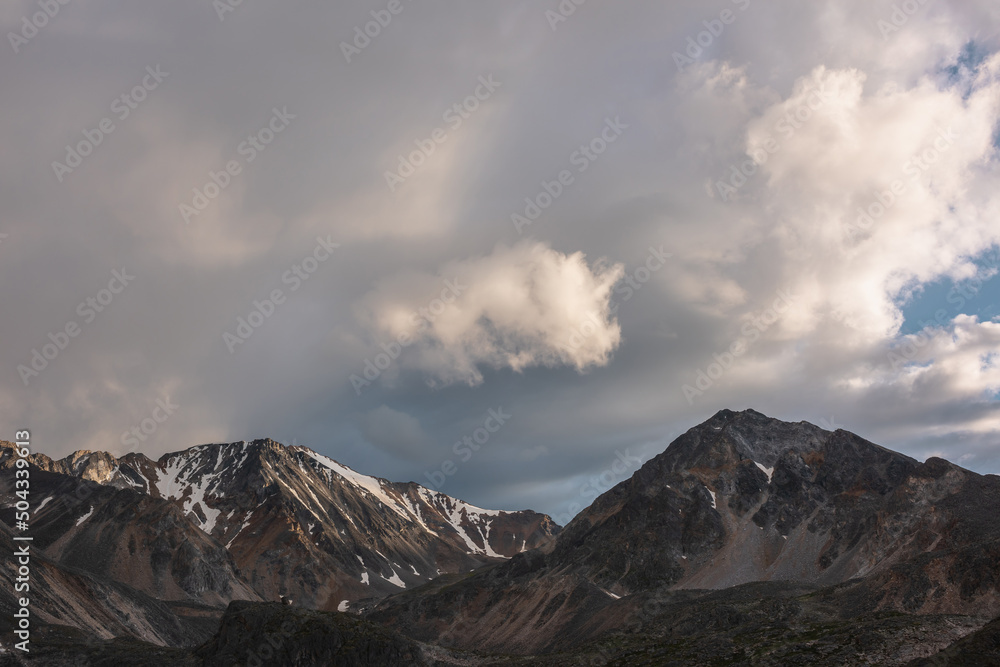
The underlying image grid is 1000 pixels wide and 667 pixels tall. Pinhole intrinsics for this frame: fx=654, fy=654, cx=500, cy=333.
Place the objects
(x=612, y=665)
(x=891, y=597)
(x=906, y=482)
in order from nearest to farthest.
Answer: (x=612, y=665) < (x=891, y=597) < (x=906, y=482)

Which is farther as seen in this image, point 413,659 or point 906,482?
point 906,482

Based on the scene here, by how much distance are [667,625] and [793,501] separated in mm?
105544

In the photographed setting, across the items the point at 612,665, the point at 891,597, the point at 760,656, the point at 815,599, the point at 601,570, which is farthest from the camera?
the point at 601,570

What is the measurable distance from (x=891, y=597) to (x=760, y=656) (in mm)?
41589

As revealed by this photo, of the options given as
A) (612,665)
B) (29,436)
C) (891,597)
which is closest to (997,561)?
(891,597)

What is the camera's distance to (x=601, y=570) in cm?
18625

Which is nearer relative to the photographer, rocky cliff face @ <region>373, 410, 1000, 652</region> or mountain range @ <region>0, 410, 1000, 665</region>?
mountain range @ <region>0, 410, 1000, 665</region>

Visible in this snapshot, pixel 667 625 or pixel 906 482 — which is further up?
pixel 906 482

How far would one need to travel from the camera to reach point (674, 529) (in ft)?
641

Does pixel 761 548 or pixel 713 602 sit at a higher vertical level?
pixel 761 548

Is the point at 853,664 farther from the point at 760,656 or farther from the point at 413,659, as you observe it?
the point at 413,659

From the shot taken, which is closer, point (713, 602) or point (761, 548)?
point (713, 602)

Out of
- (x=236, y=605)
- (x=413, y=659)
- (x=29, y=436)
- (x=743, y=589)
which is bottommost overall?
(x=743, y=589)

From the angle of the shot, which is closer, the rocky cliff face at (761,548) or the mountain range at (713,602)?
the mountain range at (713,602)
